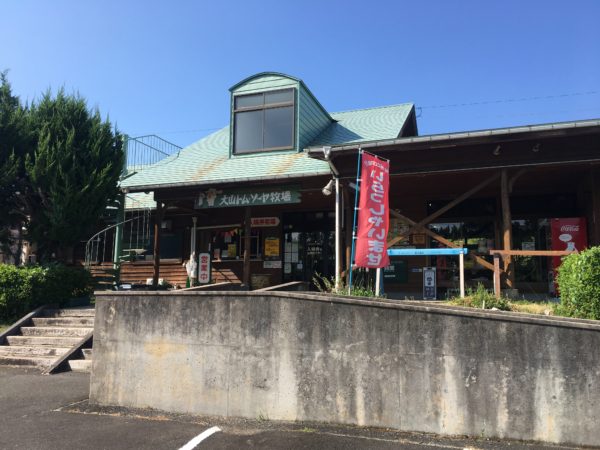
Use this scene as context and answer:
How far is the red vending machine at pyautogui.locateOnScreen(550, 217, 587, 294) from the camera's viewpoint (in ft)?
39.0

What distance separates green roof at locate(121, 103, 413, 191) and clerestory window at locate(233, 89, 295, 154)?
0.39m

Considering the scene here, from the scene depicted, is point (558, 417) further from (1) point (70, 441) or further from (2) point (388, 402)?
(1) point (70, 441)

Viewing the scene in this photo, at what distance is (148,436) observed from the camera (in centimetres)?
549

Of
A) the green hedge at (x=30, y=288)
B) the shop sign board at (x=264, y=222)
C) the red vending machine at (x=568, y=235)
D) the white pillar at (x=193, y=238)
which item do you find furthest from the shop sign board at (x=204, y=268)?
the red vending machine at (x=568, y=235)

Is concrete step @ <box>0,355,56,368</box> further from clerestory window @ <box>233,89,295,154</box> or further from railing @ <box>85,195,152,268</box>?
clerestory window @ <box>233,89,295,154</box>

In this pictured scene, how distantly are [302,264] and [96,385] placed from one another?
924 centimetres

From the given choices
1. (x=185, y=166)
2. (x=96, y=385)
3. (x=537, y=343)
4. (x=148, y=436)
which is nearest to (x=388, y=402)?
(x=537, y=343)

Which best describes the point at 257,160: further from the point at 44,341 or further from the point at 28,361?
the point at 28,361

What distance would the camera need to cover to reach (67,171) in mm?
13031

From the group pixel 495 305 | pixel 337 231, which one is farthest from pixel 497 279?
pixel 337 231

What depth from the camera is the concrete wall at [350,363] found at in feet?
16.5

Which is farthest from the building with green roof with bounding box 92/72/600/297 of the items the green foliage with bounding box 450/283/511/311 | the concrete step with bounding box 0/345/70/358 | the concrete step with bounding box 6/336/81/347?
the concrete step with bounding box 0/345/70/358

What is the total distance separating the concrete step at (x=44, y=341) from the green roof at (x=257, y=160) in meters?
4.89

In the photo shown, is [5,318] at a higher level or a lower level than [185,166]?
lower
